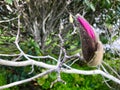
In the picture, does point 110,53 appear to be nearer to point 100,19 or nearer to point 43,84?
point 100,19

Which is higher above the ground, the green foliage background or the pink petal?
the pink petal

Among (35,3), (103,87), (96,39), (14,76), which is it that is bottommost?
(103,87)

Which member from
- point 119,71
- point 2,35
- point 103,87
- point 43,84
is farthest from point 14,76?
point 119,71

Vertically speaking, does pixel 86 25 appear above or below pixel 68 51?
above

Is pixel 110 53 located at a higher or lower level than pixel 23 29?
lower

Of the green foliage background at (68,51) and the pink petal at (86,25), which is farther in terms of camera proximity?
the green foliage background at (68,51)

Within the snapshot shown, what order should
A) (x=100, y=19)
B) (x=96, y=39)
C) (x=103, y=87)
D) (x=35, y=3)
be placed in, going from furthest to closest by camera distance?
1. (x=100, y=19)
2. (x=103, y=87)
3. (x=35, y=3)
4. (x=96, y=39)

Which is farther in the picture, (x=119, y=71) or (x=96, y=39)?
(x=119, y=71)

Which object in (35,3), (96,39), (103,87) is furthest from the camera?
(103,87)

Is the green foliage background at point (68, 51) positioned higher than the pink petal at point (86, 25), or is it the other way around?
the pink petal at point (86, 25)

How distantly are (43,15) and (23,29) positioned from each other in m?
0.41

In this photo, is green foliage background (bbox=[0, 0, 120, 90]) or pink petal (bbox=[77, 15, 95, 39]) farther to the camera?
green foliage background (bbox=[0, 0, 120, 90])

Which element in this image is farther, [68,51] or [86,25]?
[68,51]

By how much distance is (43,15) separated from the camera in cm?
336
